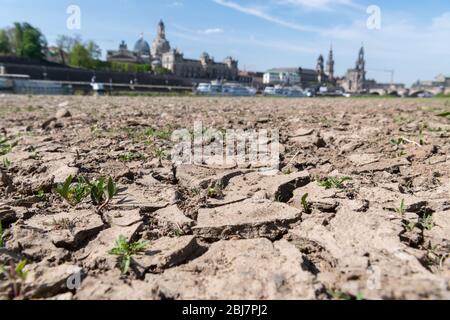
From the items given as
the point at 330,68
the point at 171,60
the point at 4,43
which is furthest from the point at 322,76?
the point at 4,43

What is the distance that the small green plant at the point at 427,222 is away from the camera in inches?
87.7

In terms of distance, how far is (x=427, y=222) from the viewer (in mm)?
2281

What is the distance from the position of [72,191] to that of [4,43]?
7632cm

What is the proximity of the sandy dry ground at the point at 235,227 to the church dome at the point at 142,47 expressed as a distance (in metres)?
109

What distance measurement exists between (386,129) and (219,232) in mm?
4268

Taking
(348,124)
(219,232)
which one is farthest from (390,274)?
(348,124)

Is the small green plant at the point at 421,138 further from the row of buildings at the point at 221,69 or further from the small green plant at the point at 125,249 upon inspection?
the row of buildings at the point at 221,69

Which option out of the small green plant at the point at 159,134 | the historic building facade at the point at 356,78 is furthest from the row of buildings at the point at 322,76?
the small green plant at the point at 159,134

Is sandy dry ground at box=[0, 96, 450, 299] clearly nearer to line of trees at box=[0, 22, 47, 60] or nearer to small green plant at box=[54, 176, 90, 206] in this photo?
small green plant at box=[54, 176, 90, 206]

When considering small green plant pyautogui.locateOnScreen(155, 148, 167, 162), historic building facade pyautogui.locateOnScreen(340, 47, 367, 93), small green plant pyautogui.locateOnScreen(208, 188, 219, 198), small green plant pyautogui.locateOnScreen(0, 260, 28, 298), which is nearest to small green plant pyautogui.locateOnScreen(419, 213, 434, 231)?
small green plant pyautogui.locateOnScreen(208, 188, 219, 198)

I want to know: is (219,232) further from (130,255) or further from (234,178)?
(234,178)

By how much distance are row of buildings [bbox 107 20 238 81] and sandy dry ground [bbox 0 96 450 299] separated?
9434cm

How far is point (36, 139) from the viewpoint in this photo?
5.11 m

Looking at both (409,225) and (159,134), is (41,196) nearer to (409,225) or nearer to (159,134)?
(409,225)
